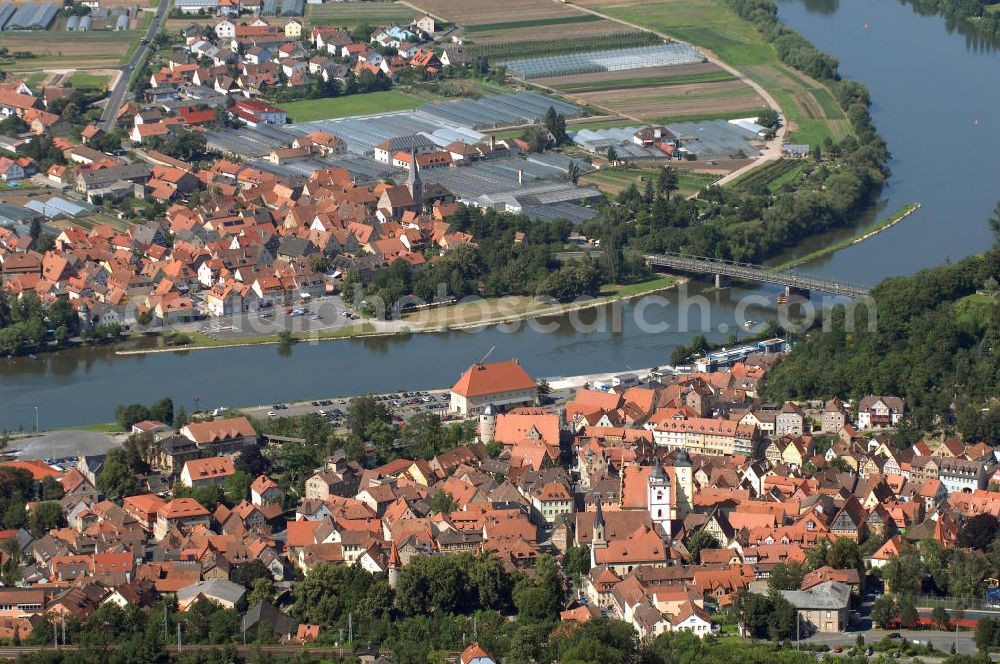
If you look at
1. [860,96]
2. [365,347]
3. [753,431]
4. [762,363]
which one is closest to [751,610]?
[753,431]

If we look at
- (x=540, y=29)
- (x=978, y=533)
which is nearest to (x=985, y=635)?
(x=978, y=533)

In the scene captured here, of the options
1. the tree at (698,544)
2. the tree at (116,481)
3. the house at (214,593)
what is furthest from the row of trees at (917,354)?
the house at (214,593)

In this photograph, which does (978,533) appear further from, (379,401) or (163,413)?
(163,413)

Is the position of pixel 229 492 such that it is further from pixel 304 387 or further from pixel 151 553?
pixel 304 387

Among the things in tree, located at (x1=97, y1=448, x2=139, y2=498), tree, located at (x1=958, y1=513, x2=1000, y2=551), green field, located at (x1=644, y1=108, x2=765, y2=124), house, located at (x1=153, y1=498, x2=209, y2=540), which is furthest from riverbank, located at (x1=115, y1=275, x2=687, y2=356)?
tree, located at (x1=958, y1=513, x2=1000, y2=551)

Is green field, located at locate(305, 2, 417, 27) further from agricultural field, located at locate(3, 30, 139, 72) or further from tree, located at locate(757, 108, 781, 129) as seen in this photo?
tree, located at locate(757, 108, 781, 129)

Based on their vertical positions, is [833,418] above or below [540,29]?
below

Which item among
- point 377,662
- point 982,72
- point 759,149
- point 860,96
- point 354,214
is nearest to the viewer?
point 377,662
